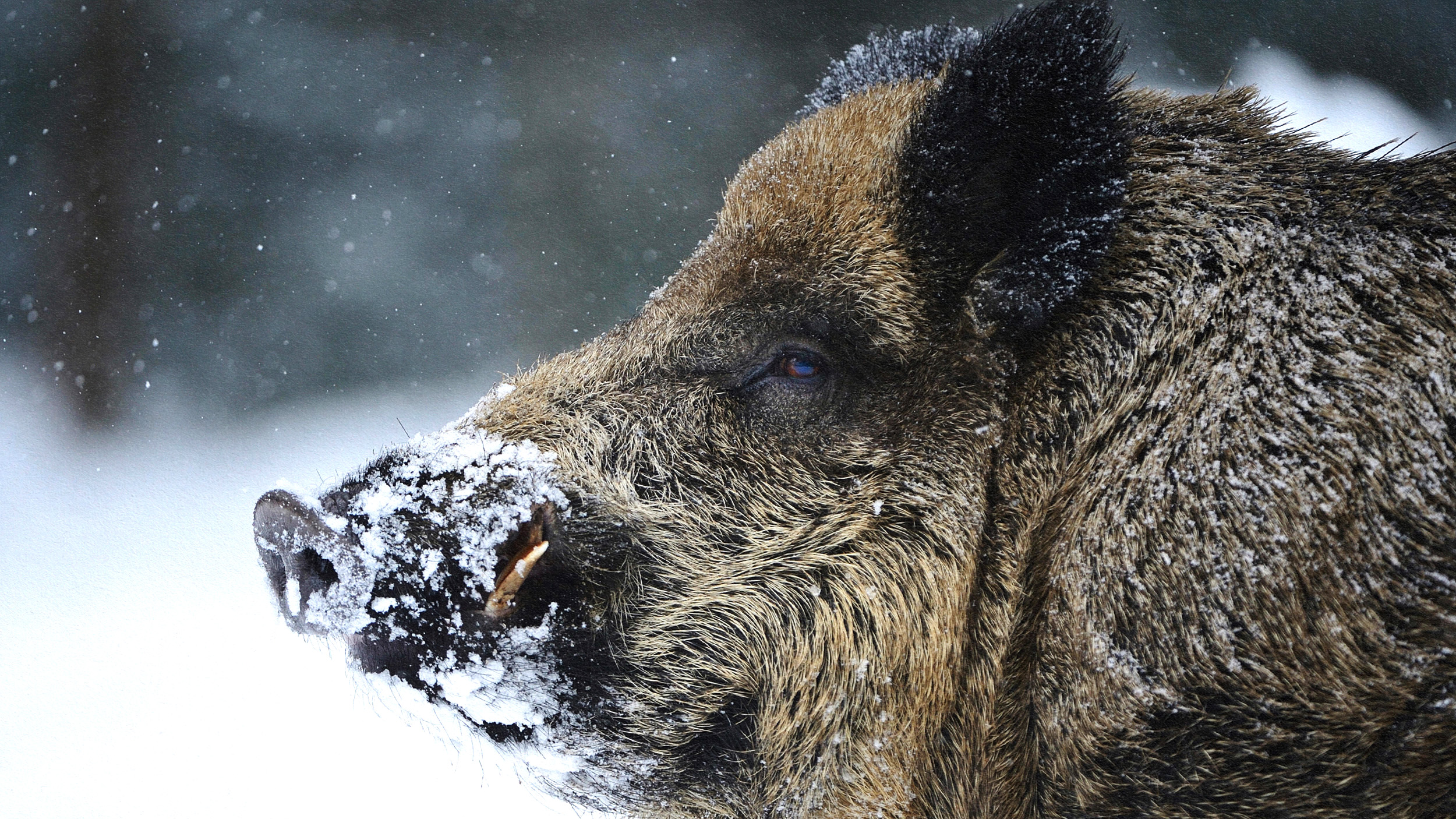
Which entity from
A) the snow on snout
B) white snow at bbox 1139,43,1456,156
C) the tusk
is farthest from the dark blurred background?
the tusk

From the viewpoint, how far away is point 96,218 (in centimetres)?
485

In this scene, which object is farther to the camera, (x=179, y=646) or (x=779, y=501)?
(x=179, y=646)

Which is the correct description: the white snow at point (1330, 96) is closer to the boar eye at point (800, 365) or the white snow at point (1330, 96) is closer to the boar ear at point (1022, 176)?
the boar ear at point (1022, 176)

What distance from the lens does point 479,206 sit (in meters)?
4.97

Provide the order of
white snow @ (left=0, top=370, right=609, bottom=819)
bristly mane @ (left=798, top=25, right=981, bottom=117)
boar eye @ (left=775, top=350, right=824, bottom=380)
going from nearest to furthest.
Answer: boar eye @ (left=775, top=350, right=824, bottom=380)
bristly mane @ (left=798, top=25, right=981, bottom=117)
white snow @ (left=0, top=370, right=609, bottom=819)

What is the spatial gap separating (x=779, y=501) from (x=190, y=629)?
13.4ft

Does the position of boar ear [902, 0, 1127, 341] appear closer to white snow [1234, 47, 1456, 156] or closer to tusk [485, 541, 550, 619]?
tusk [485, 541, 550, 619]

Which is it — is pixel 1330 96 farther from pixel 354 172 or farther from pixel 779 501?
pixel 354 172

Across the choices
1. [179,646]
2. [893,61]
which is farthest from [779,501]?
[179,646]

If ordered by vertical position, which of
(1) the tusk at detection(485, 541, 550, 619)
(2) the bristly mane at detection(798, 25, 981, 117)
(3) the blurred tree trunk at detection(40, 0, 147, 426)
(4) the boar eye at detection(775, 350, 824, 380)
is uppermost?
(3) the blurred tree trunk at detection(40, 0, 147, 426)

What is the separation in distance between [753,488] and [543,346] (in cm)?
349

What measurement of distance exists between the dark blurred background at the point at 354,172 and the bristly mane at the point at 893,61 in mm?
2055

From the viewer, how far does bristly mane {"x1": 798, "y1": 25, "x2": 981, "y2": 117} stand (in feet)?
8.17

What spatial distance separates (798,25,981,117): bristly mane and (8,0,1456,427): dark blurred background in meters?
2.05
